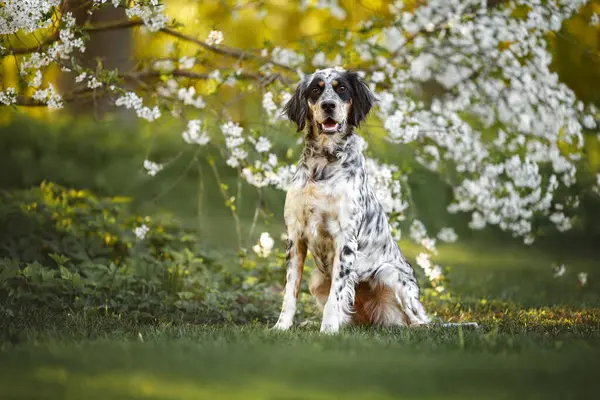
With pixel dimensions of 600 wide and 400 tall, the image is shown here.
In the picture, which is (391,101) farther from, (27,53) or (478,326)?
(27,53)

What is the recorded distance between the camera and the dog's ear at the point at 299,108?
5.43 m

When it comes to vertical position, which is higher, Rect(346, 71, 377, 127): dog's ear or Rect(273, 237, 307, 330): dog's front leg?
Rect(346, 71, 377, 127): dog's ear

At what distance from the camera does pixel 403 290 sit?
535cm

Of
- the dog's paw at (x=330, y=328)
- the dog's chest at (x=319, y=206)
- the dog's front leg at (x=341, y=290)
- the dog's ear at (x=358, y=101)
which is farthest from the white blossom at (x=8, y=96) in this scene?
the dog's paw at (x=330, y=328)

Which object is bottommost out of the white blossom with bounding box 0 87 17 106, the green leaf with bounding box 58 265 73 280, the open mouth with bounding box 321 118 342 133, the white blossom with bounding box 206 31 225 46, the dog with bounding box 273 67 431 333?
the green leaf with bounding box 58 265 73 280

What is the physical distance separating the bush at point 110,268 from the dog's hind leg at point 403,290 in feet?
3.55

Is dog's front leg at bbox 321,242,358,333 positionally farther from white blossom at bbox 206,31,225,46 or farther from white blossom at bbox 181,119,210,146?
white blossom at bbox 206,31,225,46

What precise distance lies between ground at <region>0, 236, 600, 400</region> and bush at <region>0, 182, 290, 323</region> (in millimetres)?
394

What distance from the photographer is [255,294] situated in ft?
21.4

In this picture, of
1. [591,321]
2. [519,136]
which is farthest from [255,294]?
[519,136]

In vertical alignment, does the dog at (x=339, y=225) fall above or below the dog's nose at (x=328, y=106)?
below

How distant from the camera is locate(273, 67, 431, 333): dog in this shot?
16.8ft

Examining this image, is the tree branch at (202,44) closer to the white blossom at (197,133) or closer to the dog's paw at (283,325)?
the white blossom at (197,133)

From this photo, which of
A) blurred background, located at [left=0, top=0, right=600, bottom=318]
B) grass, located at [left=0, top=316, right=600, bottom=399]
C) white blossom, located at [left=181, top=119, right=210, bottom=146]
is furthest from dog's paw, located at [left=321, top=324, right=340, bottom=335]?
blurred background, located at [left=0, top=0, right=600, bottom=318]
